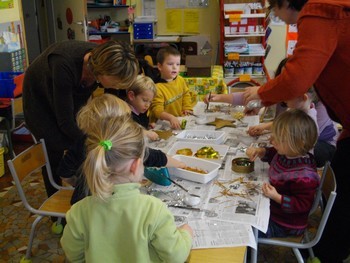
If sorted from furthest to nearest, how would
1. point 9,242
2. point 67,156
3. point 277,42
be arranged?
point 277,42 → point 9,242 → point 67,156

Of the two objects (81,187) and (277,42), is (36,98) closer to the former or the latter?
(81,187)

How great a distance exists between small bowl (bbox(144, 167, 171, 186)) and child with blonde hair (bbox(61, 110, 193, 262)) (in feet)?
1.26

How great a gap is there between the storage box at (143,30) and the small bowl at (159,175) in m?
3.24

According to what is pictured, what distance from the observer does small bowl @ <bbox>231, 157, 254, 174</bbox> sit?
1.63 metres

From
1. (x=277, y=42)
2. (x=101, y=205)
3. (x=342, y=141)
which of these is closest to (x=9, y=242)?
(x=101, y=205)

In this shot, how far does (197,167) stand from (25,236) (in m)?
1.31

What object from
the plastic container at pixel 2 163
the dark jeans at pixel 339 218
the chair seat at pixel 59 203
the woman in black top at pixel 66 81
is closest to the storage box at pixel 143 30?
the plastic container at pixel 2 163

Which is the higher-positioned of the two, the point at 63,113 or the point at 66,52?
the point at 66,52

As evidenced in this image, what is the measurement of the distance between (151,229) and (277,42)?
405cm

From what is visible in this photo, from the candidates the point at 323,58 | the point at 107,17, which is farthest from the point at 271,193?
the point at 107,17

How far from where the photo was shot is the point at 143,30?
4496 millimetres

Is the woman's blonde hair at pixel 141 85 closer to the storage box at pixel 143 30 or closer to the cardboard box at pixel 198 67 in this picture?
the cardboard box at pixel 198 67

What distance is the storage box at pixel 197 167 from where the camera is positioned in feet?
5.01

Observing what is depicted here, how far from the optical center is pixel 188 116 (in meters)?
2.52
